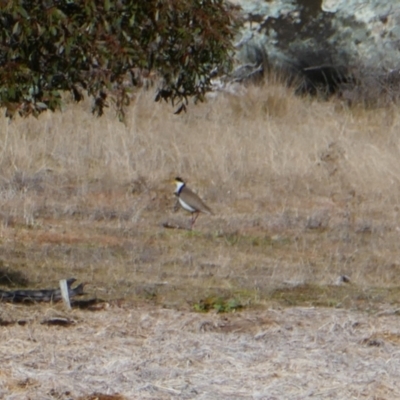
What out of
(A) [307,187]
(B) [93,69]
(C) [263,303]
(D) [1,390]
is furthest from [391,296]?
(A) [307,187]

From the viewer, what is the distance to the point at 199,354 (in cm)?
555

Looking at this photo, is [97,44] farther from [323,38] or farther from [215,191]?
[323,38]

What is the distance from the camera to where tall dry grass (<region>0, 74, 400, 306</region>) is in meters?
8.86

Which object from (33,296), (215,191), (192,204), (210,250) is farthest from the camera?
(215,191)

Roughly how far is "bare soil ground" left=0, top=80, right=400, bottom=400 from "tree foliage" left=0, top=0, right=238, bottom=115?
1.37 m

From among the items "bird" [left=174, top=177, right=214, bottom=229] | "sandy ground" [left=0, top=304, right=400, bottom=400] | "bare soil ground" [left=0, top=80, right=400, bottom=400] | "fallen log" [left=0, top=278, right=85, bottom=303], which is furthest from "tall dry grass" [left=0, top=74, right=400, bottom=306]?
"sandy ground" [left=0, top=304, right=400, bottom=400]

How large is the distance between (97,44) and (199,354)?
171 centimetres

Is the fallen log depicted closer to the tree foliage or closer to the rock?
the tree foliage

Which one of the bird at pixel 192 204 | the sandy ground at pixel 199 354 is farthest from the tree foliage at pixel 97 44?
the bird at pixel 192 204

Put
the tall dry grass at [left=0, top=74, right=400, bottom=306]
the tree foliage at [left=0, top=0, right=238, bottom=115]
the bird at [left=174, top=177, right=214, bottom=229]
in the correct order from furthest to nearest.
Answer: the bird at [left=174, top=177, right=214, bottom=229] < the tall dry grass at [left=0, top=74, right=400, bottom=306] < the tree foliage at [left=0, top=0, right=238, bottom=115]

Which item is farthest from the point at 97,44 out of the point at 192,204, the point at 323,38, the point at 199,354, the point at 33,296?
the point at 323,38

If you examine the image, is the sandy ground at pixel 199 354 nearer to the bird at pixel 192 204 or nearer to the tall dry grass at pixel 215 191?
the tall dry grass at pixel 215 191

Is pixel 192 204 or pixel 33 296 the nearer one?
pixel 33 296

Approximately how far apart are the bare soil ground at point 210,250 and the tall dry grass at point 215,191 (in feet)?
0.10
